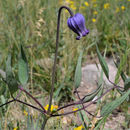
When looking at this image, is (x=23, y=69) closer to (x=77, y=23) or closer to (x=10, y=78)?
(x=10, y=78)

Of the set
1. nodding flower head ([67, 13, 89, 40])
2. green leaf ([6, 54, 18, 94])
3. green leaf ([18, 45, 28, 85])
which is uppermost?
nodding flower head ([67, 13, 89, 40])

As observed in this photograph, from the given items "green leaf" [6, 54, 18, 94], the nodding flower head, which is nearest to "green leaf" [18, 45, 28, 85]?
"green leaf" [6, 54, 18, 94]

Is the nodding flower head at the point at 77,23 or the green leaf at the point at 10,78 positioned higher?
the nodding flower head at the point at 77,23

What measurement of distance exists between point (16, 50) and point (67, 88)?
2.43 feet

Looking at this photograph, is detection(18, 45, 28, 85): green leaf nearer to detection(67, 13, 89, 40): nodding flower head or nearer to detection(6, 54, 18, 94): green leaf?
detection(6, 54, 18, 94): green leaf

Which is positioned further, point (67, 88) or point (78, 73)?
point (67, 88)

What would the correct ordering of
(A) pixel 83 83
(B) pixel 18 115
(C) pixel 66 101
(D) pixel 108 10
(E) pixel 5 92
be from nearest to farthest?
(B) pixel 18 115 < (E) pixel 5 92 < (C) pixel 66 101 < (A) pixel 83 83 < (D) pixel 108 10

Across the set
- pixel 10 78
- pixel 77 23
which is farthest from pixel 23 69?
pixel 77 23

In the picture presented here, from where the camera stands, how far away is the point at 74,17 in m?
1.01

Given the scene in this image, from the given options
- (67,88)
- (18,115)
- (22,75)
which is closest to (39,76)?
(67,88)

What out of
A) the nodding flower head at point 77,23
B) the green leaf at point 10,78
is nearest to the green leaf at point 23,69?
the green leaf at point 10,78

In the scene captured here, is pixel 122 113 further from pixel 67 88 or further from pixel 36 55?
pixel 36 55

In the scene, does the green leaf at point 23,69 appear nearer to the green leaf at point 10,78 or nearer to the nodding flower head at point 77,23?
the green leaf at point 10,78

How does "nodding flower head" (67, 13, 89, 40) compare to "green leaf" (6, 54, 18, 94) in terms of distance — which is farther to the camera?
"nodding flower head" (67, 13, 89, 40)
